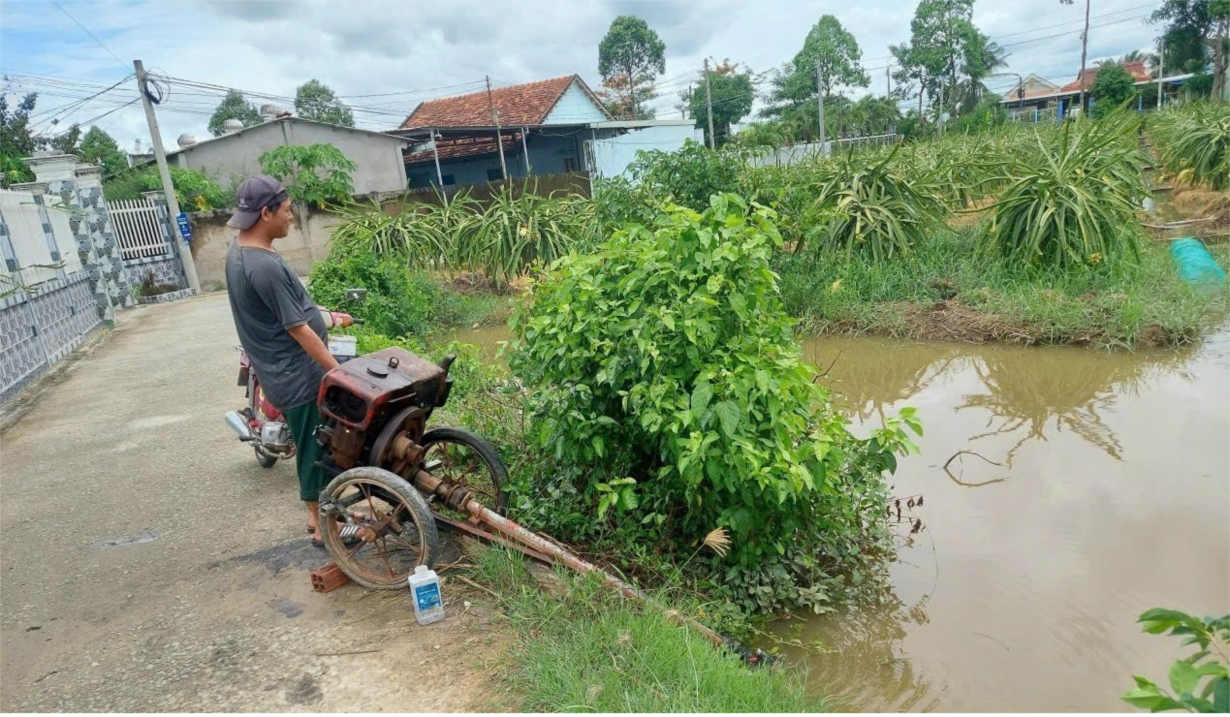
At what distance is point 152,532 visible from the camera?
12.0 feet

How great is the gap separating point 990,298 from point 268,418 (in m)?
6.64

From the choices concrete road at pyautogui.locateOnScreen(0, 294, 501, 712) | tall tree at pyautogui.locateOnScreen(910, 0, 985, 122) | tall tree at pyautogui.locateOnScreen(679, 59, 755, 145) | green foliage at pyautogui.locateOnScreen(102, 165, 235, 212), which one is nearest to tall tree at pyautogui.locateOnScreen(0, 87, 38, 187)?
green foliage at pyautogui.locateOnScreen(102, 165, 235, 212)

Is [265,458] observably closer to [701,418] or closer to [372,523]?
[372,523]

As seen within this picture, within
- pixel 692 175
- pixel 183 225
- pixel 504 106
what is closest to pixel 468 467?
pixel 692 175

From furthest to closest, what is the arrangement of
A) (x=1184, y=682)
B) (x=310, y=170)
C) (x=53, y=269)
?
(x=310, y=170) → (x=53, y=269) → (x=1184, y=682)

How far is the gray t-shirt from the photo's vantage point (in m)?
2.78

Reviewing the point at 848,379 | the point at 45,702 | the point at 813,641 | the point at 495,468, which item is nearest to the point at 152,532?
the point at 45,702

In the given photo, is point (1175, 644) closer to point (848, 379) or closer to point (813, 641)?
point (813, 641)

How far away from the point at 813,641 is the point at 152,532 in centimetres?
312

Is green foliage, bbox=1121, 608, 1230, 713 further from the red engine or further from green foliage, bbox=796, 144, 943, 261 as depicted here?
green foliage, bbox=796, 144, 943, 261

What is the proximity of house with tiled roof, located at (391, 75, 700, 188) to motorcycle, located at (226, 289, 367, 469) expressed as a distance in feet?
61.4

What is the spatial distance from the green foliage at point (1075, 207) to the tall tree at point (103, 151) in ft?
82.7

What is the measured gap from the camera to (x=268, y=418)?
4078mm

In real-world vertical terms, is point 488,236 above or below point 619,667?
above
